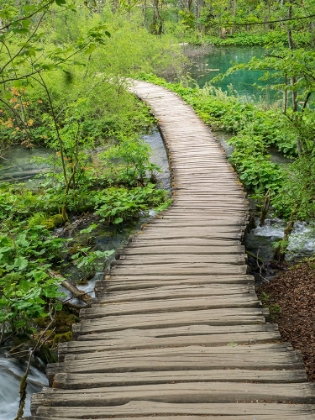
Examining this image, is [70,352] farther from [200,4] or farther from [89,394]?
[200,4]

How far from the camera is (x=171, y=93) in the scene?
16625 millimetres

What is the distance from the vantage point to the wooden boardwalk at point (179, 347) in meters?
2.93

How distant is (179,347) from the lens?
3.56 metres

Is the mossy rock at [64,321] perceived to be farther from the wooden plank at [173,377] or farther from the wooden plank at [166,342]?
the wooden plank at [173,377]

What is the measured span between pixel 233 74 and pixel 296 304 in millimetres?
21188

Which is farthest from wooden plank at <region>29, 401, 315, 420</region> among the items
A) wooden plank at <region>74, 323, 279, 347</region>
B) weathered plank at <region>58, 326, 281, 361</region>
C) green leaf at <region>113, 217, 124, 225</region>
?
green leaf at <region>113, 217, 124, 225</region>

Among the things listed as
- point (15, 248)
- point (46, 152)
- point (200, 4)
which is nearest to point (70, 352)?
point (15, 248)

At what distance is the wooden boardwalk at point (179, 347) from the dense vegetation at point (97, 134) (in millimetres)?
837

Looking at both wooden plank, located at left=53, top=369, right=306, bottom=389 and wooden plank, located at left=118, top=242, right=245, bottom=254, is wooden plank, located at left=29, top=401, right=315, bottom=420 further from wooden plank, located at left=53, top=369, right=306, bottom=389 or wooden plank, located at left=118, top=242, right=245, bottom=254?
wooden plank, located at left=118, top=242, right=245, bottom=254

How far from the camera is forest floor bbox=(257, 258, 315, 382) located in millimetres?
4582

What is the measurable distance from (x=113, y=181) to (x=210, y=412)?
7.33m

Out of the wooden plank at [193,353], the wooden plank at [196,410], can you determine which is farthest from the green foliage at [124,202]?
the wooden plank at [196,410]

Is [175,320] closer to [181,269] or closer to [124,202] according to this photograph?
[181,269]

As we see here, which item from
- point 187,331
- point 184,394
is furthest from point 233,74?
point 184,394
